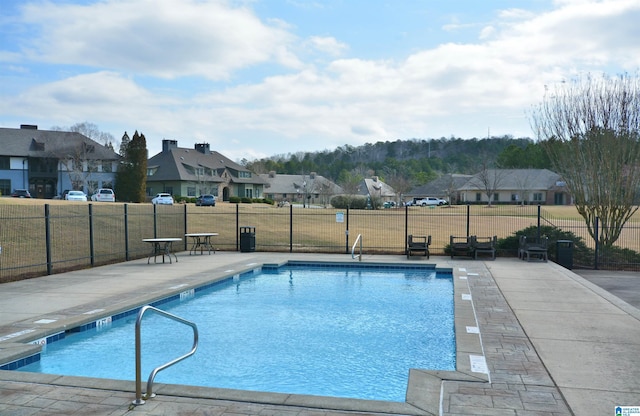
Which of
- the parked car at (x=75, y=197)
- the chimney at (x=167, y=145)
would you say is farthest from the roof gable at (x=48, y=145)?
the chimney at (x=167, y=145)

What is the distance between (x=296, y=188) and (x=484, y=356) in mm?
87660

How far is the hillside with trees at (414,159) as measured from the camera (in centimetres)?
8700

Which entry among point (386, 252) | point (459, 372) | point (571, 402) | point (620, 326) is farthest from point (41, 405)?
point (386, 252)

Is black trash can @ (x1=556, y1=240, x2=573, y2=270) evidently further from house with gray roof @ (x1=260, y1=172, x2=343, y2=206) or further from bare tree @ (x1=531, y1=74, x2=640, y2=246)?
house with gray roof @ (x1=260, y1=172, x2=343, y2=206)

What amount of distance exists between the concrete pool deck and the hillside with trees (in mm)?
70082

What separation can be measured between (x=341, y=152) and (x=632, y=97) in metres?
124

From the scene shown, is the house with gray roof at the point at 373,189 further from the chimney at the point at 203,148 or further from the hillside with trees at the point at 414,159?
the chimney at the point at 203,148

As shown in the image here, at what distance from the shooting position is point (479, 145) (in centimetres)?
13388

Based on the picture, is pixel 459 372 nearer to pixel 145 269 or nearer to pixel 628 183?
pixel 145 269

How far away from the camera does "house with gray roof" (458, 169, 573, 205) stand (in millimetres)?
73250

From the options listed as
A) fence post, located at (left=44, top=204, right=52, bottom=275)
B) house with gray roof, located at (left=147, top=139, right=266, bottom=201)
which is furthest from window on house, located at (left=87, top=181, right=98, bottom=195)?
fence post, located at (left=44, top=204, right=52, bottom=275)

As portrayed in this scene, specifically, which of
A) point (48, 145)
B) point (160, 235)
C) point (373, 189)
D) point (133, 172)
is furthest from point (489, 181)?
point (160, 235)

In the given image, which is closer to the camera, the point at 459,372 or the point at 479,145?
the point at 459,372

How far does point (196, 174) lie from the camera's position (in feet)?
217
